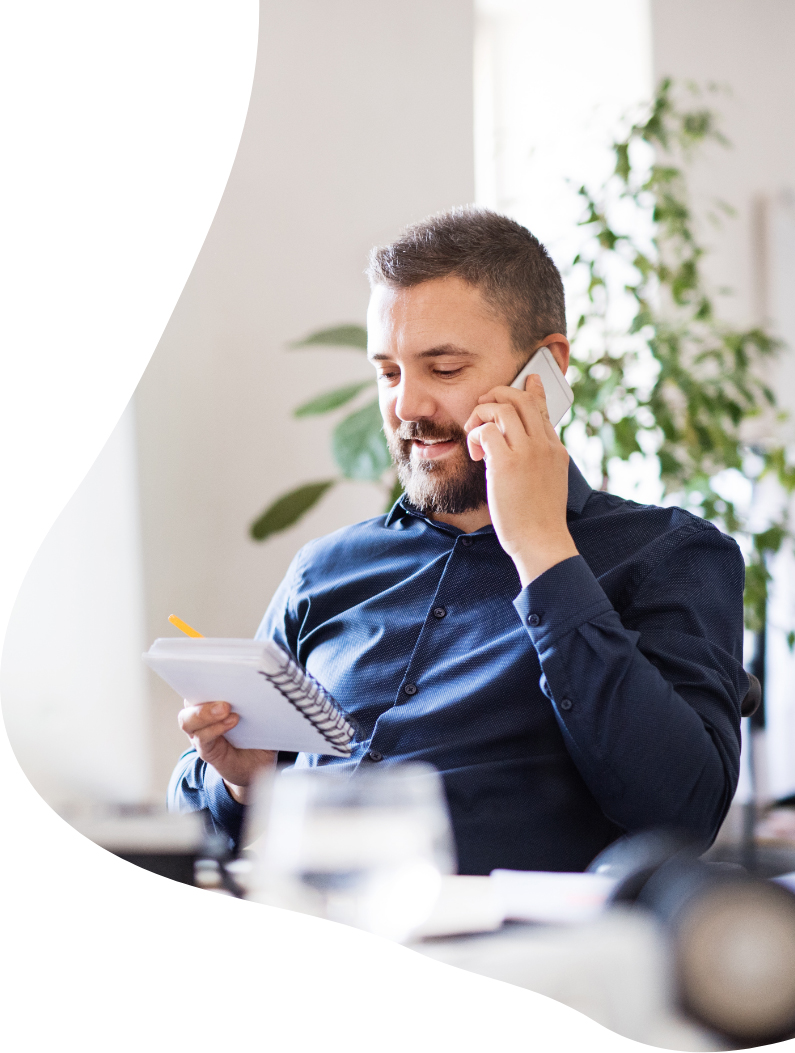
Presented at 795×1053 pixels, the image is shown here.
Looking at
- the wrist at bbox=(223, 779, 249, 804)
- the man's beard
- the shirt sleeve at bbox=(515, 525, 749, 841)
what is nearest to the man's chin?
the man's beard

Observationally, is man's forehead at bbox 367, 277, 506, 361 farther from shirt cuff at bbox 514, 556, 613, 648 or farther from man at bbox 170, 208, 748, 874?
shirt cuff at bbox 514, 556, 613, 648

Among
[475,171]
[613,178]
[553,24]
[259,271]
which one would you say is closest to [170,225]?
[259,271]

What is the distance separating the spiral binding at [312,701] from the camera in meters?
0.69

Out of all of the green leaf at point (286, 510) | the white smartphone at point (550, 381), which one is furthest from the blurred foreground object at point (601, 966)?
the green leaf at point (286, 510)

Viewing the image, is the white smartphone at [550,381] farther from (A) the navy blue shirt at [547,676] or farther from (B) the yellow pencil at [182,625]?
(B) the yellow pencil at [182,625]

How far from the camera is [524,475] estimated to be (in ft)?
2.64

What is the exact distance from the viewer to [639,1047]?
21.9 inches

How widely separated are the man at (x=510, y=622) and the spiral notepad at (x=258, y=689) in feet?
0.11

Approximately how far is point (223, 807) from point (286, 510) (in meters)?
0.78

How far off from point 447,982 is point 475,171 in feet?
5.03

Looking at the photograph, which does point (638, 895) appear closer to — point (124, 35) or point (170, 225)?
point (170, 225)

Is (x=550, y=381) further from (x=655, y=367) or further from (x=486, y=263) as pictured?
(x=655, y=367)

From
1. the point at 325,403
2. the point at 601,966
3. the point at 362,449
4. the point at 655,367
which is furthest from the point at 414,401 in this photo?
the point at 655,367

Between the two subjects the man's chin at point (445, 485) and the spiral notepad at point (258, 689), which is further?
the man's chin at point (445, 485)
